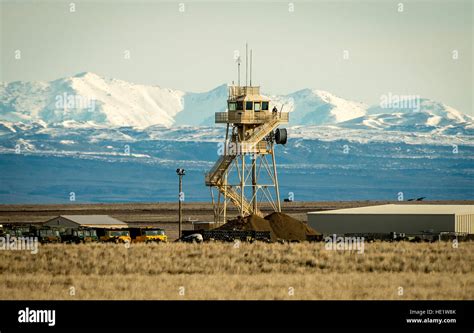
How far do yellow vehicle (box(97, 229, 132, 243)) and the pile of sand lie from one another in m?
6.05

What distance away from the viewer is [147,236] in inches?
3155

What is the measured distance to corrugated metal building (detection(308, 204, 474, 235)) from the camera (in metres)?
83.6

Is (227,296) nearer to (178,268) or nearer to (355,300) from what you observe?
(355,300)

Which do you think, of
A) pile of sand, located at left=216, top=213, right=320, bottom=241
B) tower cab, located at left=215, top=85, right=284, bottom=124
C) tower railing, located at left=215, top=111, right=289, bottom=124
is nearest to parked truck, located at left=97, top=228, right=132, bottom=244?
pile of sand, located at left=216, top=213, right=320, bottom=241

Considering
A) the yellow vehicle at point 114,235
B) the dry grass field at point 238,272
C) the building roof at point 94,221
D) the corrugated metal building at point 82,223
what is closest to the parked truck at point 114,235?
the yellow vehicle at point 114,235

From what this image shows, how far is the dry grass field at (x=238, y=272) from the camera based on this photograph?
46.6 meters

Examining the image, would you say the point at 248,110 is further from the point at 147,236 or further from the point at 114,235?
the point at 114,235

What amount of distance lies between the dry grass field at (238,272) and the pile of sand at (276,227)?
743 cm

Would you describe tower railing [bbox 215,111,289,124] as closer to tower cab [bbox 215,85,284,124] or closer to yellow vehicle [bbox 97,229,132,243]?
tower cab [bbox 215,85,284,124]

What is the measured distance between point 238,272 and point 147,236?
25.2 m

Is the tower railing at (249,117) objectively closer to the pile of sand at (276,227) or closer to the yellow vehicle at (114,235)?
the pile of sand at (276,227)
